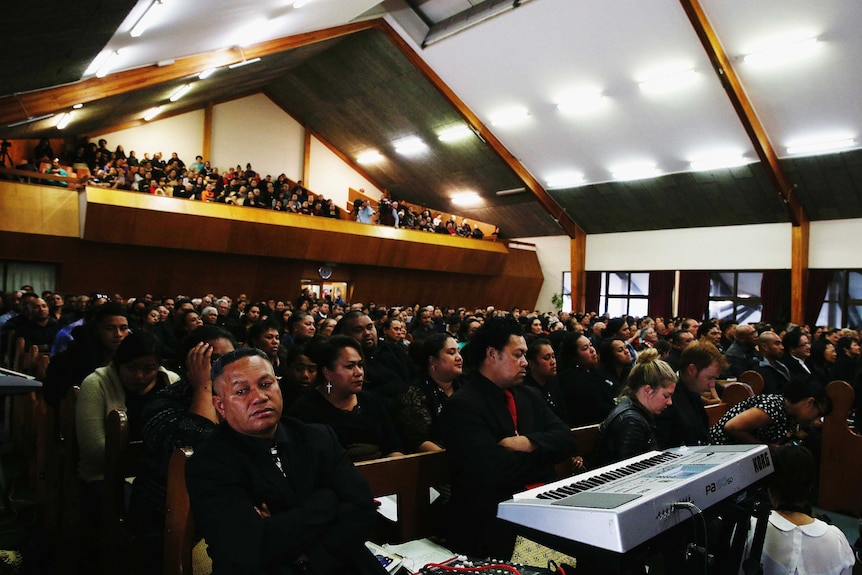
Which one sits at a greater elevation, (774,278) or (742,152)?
(742,152)

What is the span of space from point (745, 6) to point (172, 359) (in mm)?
9161

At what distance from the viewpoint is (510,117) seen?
13258 millimetres

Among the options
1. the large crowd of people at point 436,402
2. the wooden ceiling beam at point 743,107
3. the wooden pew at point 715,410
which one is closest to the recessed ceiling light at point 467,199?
the wooden ceiling beam at point 743,107

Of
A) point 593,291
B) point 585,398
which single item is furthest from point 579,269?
point 585,398

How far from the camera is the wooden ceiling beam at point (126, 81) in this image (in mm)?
7879

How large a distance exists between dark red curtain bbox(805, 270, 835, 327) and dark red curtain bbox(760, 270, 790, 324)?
0.39 metres

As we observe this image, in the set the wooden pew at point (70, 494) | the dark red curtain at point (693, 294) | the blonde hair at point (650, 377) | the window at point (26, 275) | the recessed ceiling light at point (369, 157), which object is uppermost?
the recessed ceiling light at point (369, 157)

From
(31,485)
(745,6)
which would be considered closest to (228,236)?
(31,485)

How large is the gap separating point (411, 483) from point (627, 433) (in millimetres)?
1058

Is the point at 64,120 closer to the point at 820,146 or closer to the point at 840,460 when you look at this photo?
the point at 840,460

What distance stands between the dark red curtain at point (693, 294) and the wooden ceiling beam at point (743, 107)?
2298mm

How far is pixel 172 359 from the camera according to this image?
17.1 ft

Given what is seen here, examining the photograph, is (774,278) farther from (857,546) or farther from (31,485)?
(31,485)

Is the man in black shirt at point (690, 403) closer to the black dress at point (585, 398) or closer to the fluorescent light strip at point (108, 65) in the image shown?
the black dress at point (585, 398)
